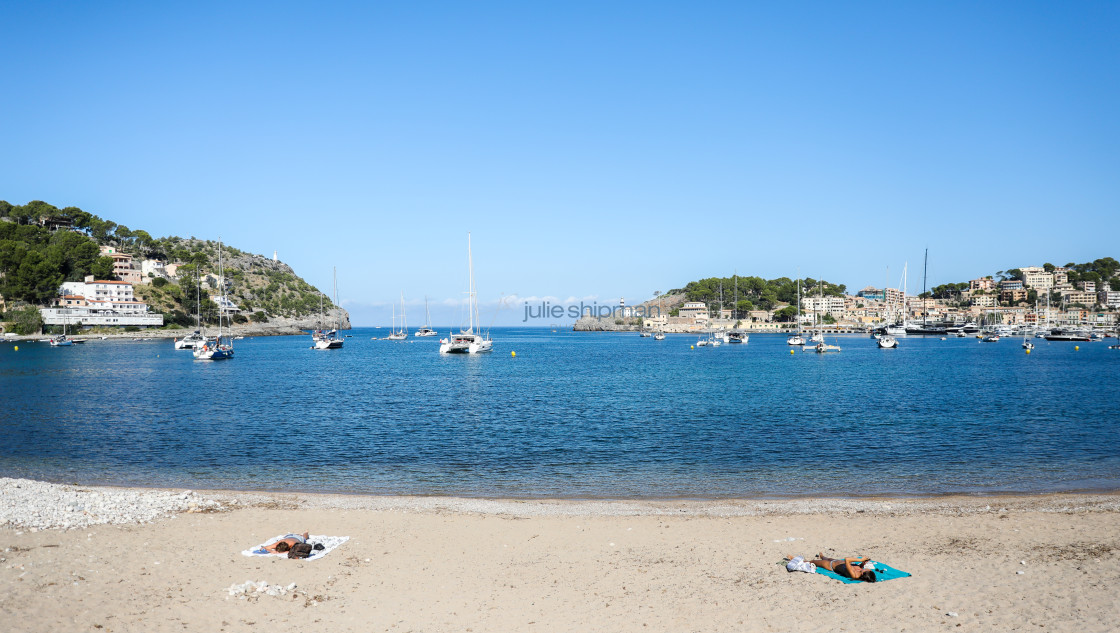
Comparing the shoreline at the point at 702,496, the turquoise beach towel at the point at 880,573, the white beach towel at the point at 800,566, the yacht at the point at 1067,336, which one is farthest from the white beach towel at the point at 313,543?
the yacht at the point at 1067,336

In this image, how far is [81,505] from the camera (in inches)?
515

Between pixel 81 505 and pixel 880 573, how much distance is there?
14.0 meters

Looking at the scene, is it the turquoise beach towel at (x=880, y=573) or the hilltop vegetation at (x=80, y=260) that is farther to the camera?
the hilltop vegetation at (x=80, y=260)

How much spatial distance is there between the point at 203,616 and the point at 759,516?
32.2ft

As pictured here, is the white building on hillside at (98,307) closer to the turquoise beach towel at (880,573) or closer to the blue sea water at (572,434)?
the blue sea water at (572,434)

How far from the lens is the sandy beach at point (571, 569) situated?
8.23 metres

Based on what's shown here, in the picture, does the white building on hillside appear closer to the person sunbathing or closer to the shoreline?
the shoreline

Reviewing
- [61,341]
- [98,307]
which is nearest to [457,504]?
[61,341]

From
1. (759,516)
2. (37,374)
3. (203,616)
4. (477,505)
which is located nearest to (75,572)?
(203,616)

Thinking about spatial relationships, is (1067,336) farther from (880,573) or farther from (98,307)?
(98,307)

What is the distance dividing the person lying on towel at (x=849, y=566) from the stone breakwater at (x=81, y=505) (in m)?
11.1

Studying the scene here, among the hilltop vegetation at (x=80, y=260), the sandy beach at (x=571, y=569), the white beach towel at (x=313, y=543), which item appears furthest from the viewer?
the hilltop vegetation at (x=80, y=260)

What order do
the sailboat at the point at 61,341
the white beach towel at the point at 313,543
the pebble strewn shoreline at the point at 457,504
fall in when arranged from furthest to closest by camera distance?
the sailboat at the point at 61,341 < the pebble strewn shoreline at the point at 457,504 < the white beach towel at the point at 313,543

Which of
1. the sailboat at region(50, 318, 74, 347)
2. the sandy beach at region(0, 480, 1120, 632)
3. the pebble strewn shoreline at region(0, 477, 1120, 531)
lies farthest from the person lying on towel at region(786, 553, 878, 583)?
the sailboat at region(50, 318, 74, 347)
